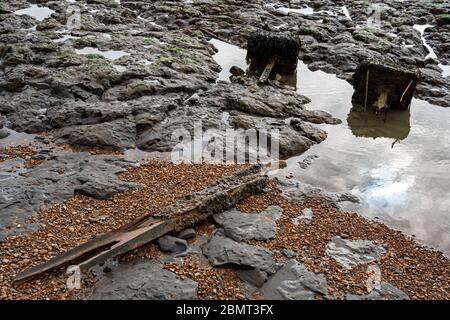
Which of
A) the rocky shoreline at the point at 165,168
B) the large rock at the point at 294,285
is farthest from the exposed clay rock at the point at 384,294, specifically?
the large rock at the point at 294,285

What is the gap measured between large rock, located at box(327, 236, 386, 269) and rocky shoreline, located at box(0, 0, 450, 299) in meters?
0.03

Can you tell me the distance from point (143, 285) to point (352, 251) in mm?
3775

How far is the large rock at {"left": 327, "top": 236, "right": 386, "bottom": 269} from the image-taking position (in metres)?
7.36

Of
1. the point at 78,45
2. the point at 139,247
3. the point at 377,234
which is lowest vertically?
the point at 377,234

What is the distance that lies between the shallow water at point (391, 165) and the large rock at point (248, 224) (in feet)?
6.24

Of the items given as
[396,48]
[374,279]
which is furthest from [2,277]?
[396,48]

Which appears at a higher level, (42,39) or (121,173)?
(42,39)

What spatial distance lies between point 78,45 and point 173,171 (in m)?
9.67

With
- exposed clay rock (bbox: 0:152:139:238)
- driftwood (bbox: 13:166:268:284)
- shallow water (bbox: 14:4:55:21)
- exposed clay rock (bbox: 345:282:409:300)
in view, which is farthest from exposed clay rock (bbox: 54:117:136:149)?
shallow water (bbox: 14:4:55:21)

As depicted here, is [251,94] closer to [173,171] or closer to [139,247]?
[173,171]

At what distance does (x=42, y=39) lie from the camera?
1692 centimetres

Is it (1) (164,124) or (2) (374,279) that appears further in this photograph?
(1) (164,124)

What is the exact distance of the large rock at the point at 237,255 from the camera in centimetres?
693

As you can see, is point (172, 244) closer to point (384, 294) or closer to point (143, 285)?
point (143, 285)
